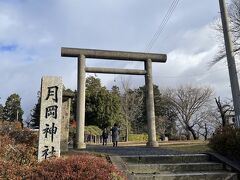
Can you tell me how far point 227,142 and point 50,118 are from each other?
18.6 feet

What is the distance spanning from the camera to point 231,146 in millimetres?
9828

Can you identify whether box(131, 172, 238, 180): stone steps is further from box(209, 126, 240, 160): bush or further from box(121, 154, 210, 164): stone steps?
box(121, 154, 210, 164): stone steps

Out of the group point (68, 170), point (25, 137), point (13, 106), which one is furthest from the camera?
point (13, 106)

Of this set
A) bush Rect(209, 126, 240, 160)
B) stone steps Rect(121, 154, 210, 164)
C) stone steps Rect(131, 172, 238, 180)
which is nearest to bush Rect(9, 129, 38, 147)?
stone steps Rect(121, 154, 210, 164)

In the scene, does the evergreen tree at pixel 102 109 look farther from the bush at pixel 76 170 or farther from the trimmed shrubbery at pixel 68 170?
the bush at pixel 76 170

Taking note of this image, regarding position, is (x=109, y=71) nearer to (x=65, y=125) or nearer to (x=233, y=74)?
(x=65, y=125)

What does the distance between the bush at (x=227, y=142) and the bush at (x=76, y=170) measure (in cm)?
485

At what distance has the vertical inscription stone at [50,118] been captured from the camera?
28.6 feet

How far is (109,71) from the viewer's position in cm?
1700

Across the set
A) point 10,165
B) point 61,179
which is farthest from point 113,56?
point 61,179

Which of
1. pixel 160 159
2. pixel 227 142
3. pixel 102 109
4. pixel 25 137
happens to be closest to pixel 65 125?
pixel 25 137

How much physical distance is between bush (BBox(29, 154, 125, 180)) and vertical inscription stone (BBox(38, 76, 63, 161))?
6.39ft

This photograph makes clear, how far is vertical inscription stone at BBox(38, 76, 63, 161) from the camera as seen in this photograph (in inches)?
343

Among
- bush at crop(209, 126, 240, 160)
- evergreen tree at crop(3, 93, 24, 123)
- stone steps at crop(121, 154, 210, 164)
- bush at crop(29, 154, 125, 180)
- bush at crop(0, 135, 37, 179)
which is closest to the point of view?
bush at crop(29, 154, 125, 180)
